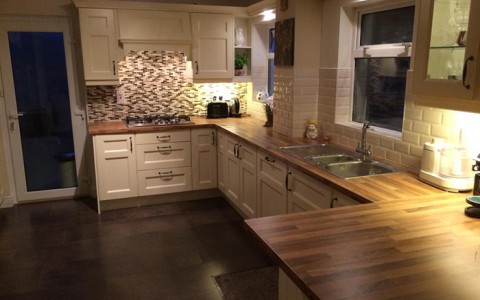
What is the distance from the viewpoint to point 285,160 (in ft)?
9.53

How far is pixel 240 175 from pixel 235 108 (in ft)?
4.49

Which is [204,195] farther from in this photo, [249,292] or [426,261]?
[426,261]

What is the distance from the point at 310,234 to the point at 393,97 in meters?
1.85

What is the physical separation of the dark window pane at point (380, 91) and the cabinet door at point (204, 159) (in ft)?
5.79

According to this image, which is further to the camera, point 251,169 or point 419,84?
point 251,169

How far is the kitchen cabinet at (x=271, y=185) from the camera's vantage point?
306 cm

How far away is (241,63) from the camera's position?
16.0 feet

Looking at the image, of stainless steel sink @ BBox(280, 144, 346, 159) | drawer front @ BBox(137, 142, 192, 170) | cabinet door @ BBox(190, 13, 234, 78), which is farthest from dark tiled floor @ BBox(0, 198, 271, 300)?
cabinet door @ BBox(190, 13, 234, 78)

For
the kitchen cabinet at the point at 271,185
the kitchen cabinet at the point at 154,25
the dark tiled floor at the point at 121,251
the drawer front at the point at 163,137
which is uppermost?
the kitchen cabinet at the point at 154,25

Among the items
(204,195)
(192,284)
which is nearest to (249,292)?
(192,284)

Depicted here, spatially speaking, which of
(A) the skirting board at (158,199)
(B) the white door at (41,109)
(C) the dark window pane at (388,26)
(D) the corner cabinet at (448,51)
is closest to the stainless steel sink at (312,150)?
(C) the dark window pane at (388,26)

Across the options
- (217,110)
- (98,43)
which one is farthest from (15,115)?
(217,110)

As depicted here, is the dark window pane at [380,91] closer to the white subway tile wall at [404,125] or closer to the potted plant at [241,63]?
the white subway tile wall at [404,125]

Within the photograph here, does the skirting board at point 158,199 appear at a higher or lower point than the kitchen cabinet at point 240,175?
lower
